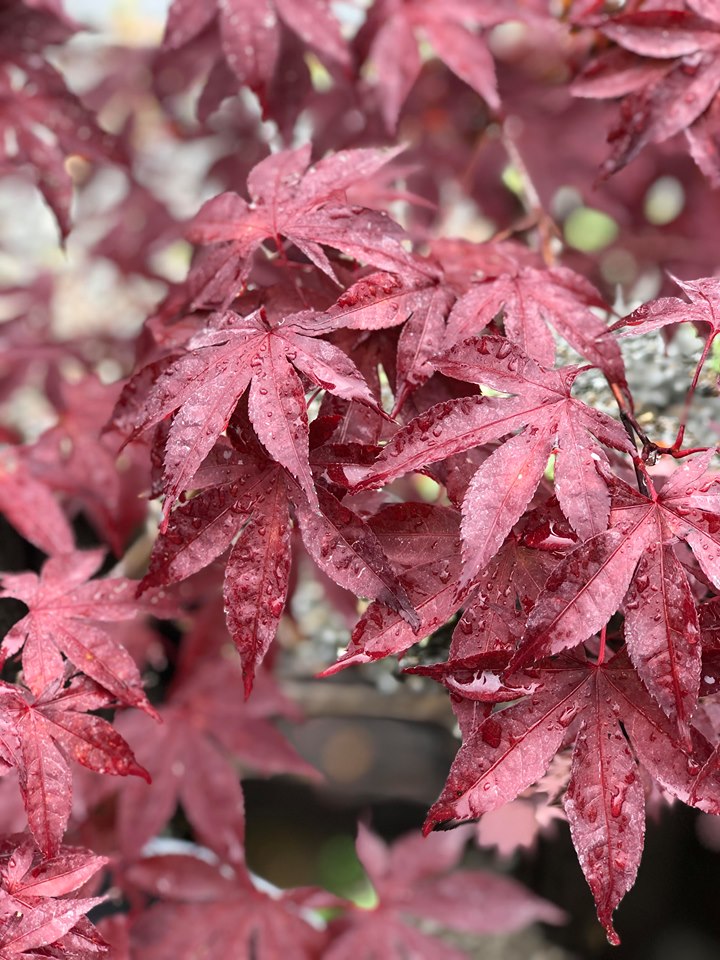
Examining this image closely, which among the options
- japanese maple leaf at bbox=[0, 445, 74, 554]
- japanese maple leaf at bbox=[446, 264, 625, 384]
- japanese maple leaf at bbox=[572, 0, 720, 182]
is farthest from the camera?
japanese maple leaf at bbox=[0, 445, 74, 554]

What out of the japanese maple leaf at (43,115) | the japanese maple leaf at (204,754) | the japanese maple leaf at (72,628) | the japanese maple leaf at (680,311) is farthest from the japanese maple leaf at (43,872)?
the japanese maple leaf at (43,115)

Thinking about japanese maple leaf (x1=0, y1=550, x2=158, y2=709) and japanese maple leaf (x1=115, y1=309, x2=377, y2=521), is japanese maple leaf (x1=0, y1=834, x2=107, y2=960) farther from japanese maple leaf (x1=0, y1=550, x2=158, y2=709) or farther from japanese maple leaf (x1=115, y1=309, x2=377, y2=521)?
japanese maple leaf (x1=115, y1=309, x2=377, y2=521)

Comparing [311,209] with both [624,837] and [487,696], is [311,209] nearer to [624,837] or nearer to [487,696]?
[487,696]

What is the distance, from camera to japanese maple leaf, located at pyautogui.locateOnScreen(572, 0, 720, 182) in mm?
732

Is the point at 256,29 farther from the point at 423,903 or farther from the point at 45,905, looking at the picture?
the point at 423,903

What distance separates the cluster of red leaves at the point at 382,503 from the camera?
48 cm

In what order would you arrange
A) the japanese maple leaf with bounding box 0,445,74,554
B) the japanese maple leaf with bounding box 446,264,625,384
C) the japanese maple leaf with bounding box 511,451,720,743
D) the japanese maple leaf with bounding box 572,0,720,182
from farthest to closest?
the japanese maple leaf with bounding box 0,445,74,554
the japanese maple leaf with bounding box 572,0,720,182
the japanese maple leaf with bounding box 446,264,625,384
the japanese maple leaf with bounding box 511,451,720,743

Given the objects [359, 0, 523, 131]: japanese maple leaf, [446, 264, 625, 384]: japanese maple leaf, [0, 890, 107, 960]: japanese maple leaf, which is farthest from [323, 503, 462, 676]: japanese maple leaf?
[359, 0, 523, 131]: japanese maple leaf

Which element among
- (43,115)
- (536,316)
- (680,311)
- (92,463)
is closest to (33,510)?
(92,463)

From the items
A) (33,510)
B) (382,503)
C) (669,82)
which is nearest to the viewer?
(382,503)

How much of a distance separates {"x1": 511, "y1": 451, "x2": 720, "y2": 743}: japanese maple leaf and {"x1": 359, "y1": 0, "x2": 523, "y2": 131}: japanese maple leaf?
22.9 inches

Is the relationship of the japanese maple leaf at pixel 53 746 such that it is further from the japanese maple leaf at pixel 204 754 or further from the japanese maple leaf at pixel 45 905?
the japanese maple leaf at pixel 204 754

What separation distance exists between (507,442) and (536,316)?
0.16 meters

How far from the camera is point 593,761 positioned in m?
0.50
